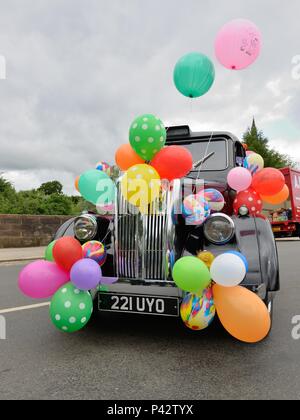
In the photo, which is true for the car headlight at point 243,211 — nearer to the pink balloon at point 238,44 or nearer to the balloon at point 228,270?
the balloon at point 228,270

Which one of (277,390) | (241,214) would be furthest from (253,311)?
(241,214)

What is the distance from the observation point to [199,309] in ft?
9.07

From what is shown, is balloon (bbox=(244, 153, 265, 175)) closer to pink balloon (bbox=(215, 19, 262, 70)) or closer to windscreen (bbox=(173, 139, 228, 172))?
windscreen (bbox=(173, 139, 228, 172))

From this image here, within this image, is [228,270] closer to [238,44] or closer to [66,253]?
[66,253]

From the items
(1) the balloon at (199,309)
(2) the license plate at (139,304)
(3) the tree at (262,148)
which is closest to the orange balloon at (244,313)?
(1) the balloon at (199,309)

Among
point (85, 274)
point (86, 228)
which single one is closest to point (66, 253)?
point (85, 274)

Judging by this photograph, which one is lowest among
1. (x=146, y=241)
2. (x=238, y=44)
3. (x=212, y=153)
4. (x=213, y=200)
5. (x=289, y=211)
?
(x=146, y=241)

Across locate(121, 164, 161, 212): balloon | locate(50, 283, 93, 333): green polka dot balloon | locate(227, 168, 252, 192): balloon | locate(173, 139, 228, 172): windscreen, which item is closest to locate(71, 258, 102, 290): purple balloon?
locate(50, 283, 93, 333): green polka dot balloon

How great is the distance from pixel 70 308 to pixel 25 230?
10.7 metres

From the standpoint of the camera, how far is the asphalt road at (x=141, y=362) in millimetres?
2225

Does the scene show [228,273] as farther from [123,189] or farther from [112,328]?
[112,328]

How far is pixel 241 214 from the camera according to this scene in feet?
11.6

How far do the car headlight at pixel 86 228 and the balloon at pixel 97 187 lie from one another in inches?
7.6

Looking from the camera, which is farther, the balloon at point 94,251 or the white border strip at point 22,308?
the white border strip at point 22,308
